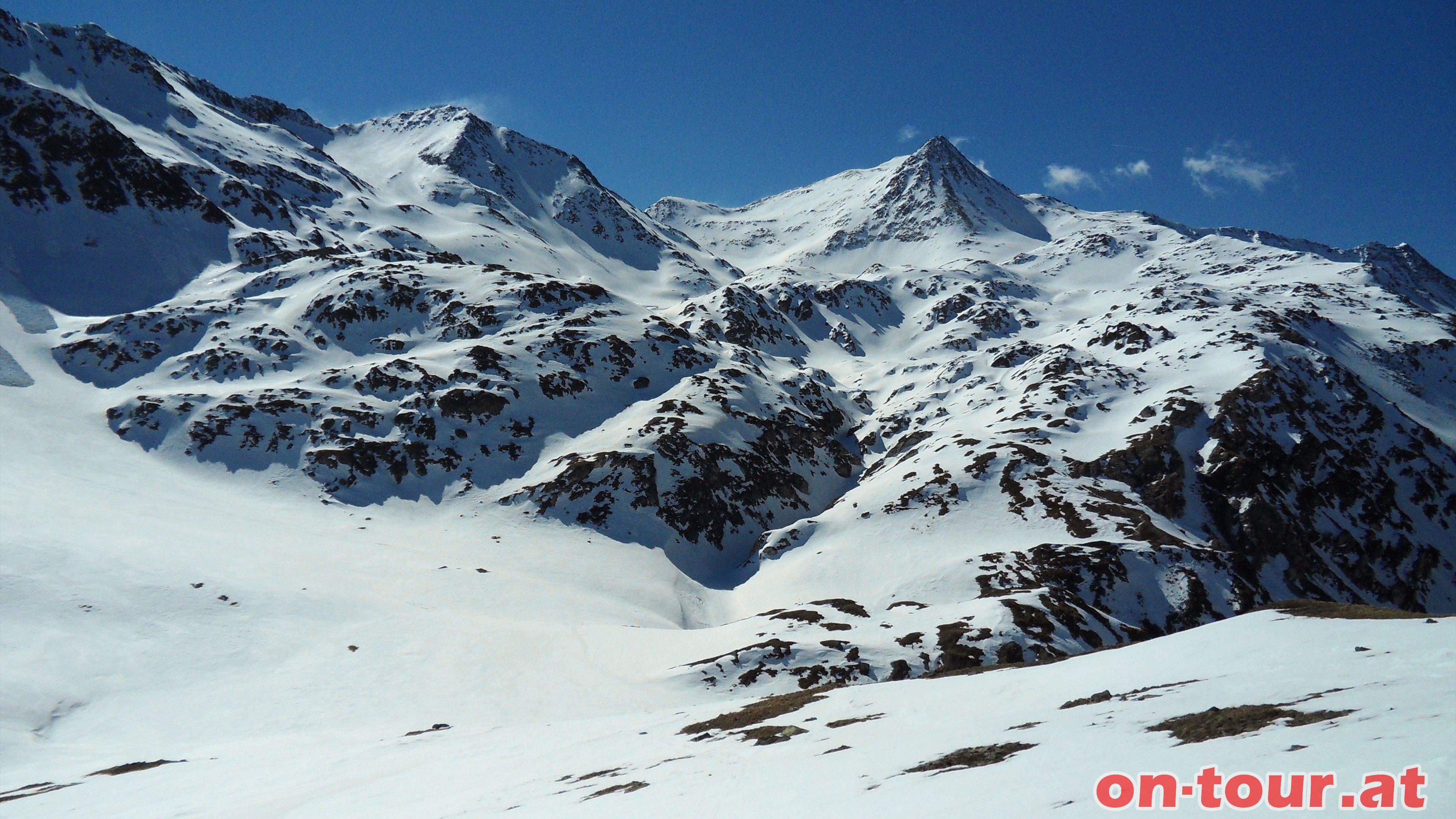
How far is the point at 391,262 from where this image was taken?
387 ft

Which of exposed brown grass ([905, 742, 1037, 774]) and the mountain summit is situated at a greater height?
the mountain summit

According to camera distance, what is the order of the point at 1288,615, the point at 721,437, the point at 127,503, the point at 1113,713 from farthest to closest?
the point at 721,437 → the point at 127,503 → the point at 1288,615 → the point at 1113,713

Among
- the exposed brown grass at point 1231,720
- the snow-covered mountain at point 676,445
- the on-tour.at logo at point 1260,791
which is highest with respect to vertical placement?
the snow-covered mountain at point 676,445

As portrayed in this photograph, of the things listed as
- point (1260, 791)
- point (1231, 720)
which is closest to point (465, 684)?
point (1231, 720)

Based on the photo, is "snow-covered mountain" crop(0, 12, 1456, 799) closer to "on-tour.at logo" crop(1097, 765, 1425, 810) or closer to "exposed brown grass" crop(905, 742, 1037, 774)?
"exposed brown grass" crop(905, 742, 1037, 774)

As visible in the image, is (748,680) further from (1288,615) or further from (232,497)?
(232,497)

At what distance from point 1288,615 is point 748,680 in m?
24.8

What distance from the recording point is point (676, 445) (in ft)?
267

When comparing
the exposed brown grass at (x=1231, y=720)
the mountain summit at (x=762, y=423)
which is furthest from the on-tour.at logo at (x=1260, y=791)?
the mountain summit at (x=762, y=423)

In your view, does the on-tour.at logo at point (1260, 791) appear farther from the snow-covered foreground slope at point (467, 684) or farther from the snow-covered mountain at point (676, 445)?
the snow-covered mountain at point (676, 445)

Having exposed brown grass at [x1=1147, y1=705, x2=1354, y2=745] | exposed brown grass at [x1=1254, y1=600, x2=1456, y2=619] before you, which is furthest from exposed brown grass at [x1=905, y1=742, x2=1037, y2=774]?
exposed brown grass at [x1=1254, y1=600, x2=1456, y2=619]

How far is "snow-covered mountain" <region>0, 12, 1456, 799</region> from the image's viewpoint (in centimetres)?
4994

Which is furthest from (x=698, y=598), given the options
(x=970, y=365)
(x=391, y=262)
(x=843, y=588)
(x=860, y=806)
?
(x=391, y=262)

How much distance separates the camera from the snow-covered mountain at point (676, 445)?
164 feet
